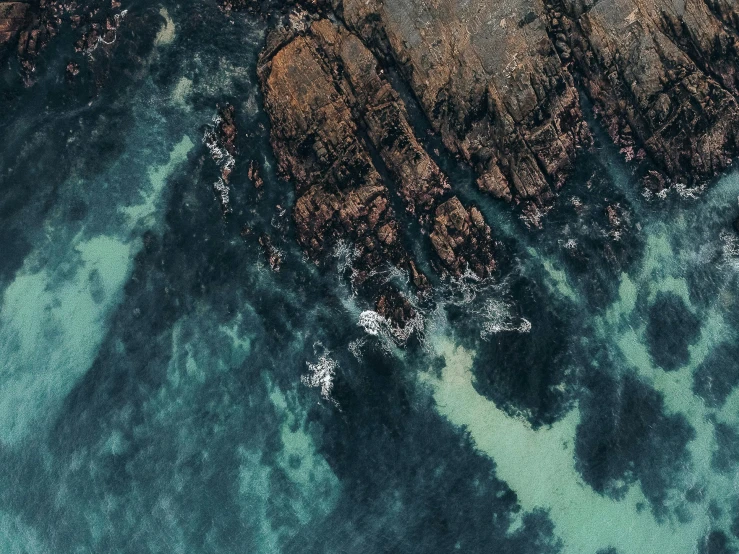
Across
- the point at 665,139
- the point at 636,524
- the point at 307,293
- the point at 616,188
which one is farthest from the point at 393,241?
the point at 636,524

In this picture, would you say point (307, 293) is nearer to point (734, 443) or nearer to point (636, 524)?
point (636, 524)

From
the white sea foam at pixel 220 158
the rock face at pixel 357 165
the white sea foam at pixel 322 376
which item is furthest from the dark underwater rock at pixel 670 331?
the white sea foam at pixel 220 158

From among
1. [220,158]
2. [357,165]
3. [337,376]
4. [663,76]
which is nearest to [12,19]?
[220,158]

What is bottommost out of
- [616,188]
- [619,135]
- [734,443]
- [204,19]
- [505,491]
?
[734,443]

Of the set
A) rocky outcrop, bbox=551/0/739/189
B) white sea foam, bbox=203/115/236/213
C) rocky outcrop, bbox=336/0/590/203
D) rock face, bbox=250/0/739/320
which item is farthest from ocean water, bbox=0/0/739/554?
rocky outcrop, bbox=551/0/739/189

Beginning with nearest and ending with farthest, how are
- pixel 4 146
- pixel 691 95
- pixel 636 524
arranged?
1. pixel 636 524
2. pixel 691 95
3. pixel 4 146

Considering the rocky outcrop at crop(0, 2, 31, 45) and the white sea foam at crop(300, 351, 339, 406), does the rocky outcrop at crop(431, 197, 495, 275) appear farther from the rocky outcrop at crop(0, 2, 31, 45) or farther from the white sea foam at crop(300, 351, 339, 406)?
the rocky outcrop at crop(0, 2, 31, 45)
